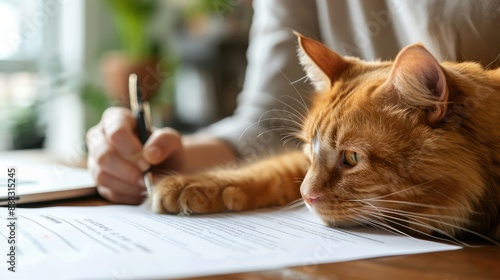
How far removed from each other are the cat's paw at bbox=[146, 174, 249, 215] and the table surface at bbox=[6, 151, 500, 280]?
1.19 feet

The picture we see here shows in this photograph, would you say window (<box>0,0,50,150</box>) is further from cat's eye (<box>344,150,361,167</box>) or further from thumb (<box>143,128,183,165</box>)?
cat's eye (<box>344,150,361,167</box>)

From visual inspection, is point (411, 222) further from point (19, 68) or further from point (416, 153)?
point (19, 68)

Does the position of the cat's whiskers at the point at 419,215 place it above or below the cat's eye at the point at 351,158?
below

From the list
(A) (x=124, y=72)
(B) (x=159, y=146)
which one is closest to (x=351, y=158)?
(B) (x=159, y=146)

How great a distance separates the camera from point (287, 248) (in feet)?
2.10

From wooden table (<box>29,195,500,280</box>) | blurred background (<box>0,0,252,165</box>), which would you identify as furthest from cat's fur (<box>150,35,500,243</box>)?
blurred background (<box>0,0,252,165</box>)

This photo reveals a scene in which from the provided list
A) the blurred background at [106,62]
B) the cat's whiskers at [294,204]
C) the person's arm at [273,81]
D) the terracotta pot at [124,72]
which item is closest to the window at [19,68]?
the blurred background at [106,62]

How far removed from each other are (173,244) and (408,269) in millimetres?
282

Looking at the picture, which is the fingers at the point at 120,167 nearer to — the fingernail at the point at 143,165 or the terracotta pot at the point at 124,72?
the fingernail at the point at 143,165

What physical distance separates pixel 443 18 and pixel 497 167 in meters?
0.27

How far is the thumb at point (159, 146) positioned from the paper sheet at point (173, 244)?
6.4 inches

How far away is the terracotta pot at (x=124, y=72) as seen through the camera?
281cm

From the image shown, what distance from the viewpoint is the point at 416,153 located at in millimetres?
712

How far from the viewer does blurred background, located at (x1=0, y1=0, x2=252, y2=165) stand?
8.59 feet
